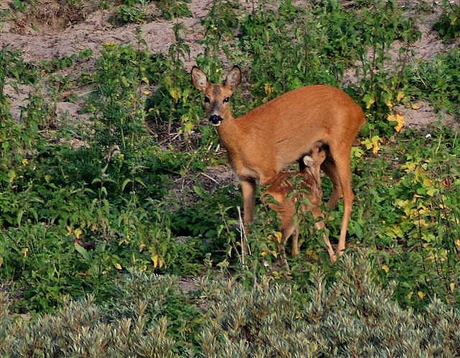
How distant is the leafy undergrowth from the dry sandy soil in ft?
0.72

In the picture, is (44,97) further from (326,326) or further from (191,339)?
(326,326)

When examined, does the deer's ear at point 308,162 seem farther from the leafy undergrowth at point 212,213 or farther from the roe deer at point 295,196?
the leafy undergrowth at point 212,213

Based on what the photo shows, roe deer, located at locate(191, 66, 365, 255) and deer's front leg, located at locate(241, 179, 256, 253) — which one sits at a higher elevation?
roe deer, located at locate(191, 66, 365, 255)

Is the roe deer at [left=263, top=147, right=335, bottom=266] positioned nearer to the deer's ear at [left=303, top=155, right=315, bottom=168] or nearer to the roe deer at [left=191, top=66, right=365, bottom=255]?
the deer's ear at [left=303, top=155, right=315, bottom=168]

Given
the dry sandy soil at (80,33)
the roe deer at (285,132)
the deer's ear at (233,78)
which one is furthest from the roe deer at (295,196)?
the dry sandy soil at (80,33)

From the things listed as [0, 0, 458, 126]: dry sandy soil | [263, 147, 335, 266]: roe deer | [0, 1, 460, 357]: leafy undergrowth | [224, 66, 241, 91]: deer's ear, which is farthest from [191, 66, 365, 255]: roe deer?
[0, 0, 458, 126]: dry sandy soil

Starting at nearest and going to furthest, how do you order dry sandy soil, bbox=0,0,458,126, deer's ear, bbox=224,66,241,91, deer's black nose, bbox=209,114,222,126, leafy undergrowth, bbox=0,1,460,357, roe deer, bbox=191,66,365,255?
leafy undergrowth, bbox=0,1,460,357 < deer's black nose, bbox=209,114,222,126 < roe deer, bbox=191,66,365,255 < deer's ear, bbox=224,66,241,91 < dry sandy soil, bbox=0,0,458,126

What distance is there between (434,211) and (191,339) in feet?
9.72

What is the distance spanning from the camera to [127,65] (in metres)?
13.5

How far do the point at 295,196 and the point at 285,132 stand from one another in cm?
136

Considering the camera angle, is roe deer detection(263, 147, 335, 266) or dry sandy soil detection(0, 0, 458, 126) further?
dry sandy soil detection(0, 0, 458, 126)

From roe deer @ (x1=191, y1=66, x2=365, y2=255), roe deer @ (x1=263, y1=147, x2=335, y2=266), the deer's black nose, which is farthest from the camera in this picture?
roe deer @ (x1=191, y1=66, x2=365, y2=255)

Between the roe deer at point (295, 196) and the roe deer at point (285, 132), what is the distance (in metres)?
0.14

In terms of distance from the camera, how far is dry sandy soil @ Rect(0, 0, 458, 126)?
13.7 metres
